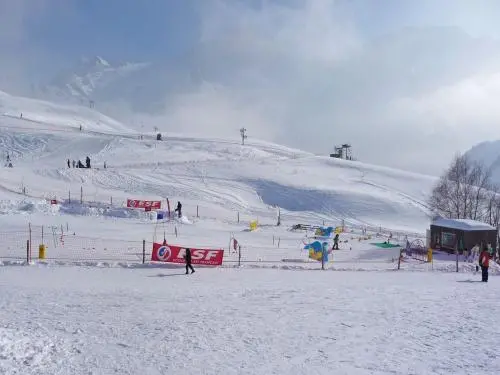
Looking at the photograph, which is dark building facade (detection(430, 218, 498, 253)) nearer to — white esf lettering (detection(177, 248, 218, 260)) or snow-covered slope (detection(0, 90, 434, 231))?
white esf lettering (detection(177, 248, 218, 260))

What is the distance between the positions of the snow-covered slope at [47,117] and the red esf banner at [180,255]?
8619 centimetres

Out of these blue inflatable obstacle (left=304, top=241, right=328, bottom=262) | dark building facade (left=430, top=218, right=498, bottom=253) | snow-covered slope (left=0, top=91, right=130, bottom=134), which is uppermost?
snow-covered slope (left=0, top=91, right=130, bottom=134)

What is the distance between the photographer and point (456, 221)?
35469 millimetres

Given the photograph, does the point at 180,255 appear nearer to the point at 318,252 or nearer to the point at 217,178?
the point at 318,252

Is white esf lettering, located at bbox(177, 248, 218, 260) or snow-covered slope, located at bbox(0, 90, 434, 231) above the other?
snow-covered slope, located at bbox(0, 90, 434, 231)

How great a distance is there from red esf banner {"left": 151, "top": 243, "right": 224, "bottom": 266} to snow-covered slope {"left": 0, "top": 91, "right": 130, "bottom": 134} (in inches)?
3393

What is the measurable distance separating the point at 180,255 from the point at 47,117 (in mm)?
114111

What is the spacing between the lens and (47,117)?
413ft

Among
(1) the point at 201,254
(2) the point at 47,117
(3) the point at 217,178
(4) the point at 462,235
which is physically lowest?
(1) the point at 201,254

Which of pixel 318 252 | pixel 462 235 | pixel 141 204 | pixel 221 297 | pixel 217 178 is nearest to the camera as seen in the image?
pixel 221 297

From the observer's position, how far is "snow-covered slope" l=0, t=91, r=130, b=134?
106650mm

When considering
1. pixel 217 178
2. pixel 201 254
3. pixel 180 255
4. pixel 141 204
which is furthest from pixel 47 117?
pixel 201 254

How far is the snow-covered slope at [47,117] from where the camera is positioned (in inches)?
4199

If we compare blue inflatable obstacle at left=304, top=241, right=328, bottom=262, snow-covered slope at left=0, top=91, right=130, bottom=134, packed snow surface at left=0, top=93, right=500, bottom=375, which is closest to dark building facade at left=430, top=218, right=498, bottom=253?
packed snow surface at left=0, top=93, right=500, bottom=375
